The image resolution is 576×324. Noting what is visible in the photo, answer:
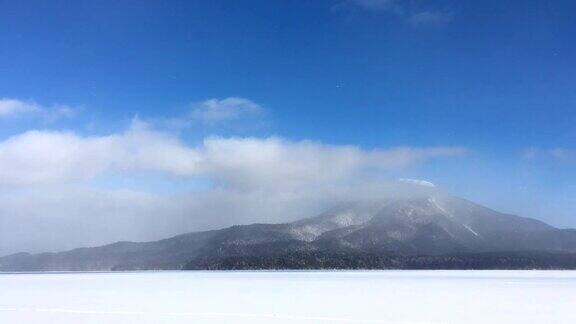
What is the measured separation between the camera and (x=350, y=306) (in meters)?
28.6

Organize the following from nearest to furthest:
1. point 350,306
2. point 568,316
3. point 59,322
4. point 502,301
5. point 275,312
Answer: point 59,322 → point 568,316 → point 275,312 → point 350,306 → point 502,301

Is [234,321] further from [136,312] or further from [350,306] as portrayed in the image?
Answer: [350,306]

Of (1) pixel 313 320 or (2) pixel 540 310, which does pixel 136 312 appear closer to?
(1) pixel 313 320

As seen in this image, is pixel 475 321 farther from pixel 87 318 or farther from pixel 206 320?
pixel 87 318

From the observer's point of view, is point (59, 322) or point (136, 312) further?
point (136, 312)

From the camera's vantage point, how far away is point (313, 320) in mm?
21734


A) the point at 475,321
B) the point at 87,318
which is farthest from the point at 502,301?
the point at 87,318

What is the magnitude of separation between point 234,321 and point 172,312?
522 centimetres

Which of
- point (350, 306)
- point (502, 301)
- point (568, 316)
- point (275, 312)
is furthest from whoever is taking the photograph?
point (502, 301)

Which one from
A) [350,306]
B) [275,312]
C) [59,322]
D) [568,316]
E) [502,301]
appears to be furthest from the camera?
[502,301]

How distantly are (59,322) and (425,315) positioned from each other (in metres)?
14.5

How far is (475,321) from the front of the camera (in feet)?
70.5

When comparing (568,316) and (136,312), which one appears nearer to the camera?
(568,316)

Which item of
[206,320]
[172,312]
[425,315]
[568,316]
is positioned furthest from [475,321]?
[172,312]
